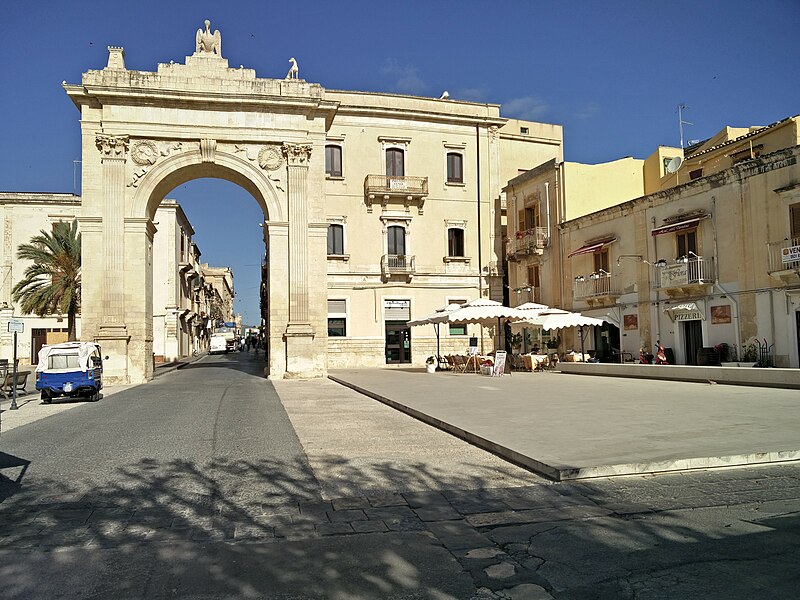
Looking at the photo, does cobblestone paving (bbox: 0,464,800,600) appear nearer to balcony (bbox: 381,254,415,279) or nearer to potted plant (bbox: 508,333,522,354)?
balcony (bbox: 381,254,415,279)

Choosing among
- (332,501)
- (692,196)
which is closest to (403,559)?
(332,501)

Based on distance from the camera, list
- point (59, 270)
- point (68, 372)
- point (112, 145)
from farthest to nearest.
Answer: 1. point (59, 270)
2. point (112, 145)
3. point (68, 372)

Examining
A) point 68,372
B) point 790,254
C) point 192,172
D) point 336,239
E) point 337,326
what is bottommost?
point 68,372

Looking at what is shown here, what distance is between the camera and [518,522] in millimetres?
5816

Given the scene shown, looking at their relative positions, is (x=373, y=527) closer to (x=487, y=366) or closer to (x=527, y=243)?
(x=487, y=366)

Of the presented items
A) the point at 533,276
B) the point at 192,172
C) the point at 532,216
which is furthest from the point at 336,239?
the point at 533,276

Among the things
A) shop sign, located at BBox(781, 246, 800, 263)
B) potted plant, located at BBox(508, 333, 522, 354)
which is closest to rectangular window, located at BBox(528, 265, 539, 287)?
potted plant, located at BBox(508, 333, 522, 354)

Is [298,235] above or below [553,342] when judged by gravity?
above

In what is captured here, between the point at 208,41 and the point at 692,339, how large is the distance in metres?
24.3

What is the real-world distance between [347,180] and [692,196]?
18.8 m

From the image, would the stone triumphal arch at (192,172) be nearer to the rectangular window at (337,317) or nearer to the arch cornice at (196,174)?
the arch cornice at (196,174)

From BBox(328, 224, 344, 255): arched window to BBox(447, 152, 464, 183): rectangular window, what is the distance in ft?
24.1

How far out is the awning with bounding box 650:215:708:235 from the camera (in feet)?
85.3

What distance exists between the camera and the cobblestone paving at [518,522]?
15.3ft
